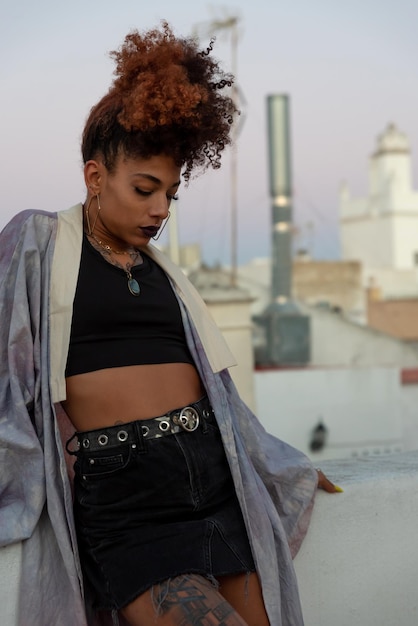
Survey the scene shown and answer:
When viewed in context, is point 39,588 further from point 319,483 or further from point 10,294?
point 319,483

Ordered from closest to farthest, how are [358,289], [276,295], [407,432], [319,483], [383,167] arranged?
[319,483] → [407,432] → [276,295] → [358,289] → [383,167]

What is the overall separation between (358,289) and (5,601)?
97.1ft

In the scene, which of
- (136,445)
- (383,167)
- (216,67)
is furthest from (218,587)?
(383,167)

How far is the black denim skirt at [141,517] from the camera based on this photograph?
2402 mm

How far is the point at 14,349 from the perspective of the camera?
2.48m

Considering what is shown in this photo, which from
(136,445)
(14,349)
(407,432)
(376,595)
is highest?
(14,349)

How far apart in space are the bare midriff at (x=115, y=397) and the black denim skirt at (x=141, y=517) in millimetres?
48

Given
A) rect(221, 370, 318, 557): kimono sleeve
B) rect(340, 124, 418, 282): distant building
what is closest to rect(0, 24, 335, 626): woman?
rect(221, 370, 318, 557): kimono sleeve

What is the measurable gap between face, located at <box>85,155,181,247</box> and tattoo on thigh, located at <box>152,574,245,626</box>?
92 cm

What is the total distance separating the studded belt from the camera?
2.45 m

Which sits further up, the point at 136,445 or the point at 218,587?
the point at 136,445

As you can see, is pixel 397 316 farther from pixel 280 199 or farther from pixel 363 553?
pixel 363 553

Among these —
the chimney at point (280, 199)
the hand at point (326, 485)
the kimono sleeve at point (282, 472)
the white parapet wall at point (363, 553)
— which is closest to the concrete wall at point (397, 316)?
the chimney at point (280, 199)

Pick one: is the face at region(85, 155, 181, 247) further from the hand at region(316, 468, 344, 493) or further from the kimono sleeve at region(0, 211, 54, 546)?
the hand at region(316, 468, 344, 493)
